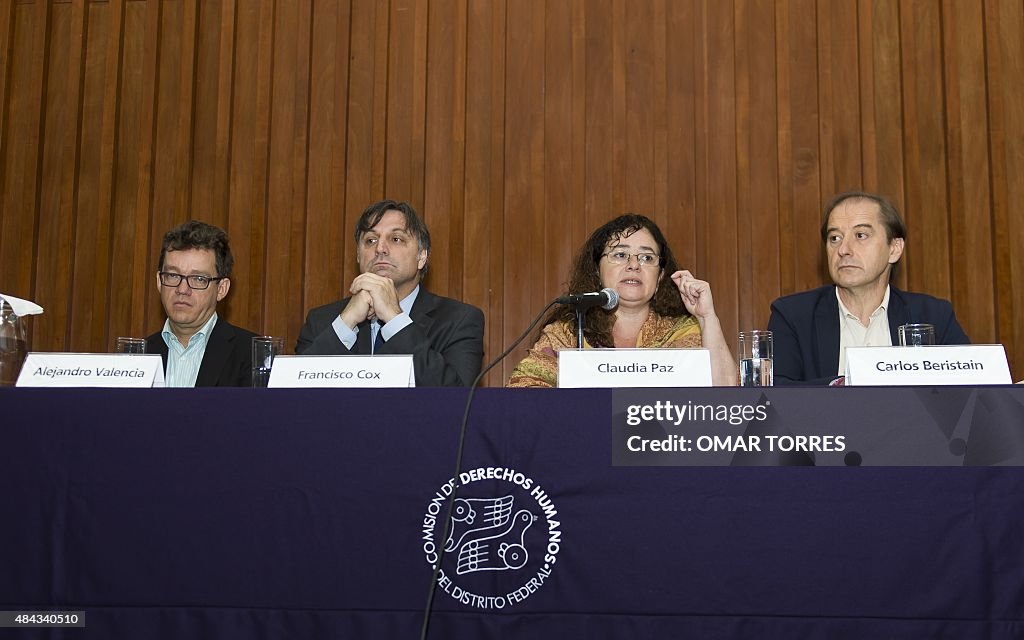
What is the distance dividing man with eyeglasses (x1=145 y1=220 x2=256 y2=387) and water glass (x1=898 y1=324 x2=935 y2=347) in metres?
1.98

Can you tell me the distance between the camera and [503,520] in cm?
169

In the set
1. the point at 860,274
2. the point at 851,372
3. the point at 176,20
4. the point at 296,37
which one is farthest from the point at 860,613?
the point at 176,20

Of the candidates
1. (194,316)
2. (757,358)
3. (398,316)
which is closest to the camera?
(757,358)

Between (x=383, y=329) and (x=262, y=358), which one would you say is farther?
(x=383, y=329)

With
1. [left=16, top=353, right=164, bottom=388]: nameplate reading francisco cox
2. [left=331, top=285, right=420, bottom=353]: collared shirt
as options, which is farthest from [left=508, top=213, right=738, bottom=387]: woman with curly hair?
[left=16, top=353, right=164, bottom=388]: nameplate reading francisco cox

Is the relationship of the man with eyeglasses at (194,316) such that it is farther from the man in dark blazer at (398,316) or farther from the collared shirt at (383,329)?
the collared shirt at (383,329)

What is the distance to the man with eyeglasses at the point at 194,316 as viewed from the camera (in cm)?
306

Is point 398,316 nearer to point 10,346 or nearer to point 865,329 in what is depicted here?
point 10,346

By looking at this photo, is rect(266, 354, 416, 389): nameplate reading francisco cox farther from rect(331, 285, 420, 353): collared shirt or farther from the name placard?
the name placard

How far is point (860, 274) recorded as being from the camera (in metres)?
2.82

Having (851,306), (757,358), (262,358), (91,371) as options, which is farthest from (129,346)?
(851,306)

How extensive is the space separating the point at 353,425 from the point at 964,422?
1.13 meters

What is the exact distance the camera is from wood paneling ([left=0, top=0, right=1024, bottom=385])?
3.52 metres

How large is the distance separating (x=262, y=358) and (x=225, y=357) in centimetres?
95
